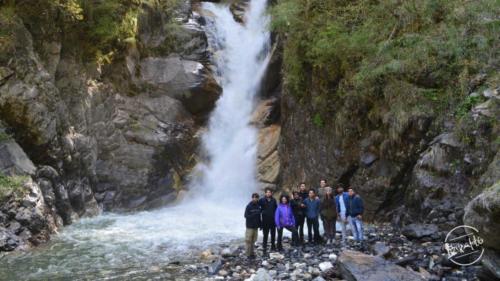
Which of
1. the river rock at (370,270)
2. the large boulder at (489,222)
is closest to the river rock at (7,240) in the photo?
the river rock at (370,270)

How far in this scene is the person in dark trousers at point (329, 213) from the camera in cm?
1241

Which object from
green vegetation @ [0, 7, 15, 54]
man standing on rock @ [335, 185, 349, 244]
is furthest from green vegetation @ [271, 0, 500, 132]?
green vegetation @ [0, 7, 15, 54]

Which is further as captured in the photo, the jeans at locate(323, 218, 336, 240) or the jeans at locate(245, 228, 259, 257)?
the jeans at locate(323, 218, 336, 240)

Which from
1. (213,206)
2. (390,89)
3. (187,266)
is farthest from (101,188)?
(390,89)

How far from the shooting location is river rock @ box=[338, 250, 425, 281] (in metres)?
8.38

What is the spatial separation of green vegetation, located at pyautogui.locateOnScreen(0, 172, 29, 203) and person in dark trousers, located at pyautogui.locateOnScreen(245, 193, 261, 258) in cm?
665

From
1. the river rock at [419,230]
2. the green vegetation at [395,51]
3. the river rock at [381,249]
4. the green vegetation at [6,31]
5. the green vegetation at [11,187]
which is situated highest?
the green vegetation at [6,31]

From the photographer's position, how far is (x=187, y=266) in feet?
35.5

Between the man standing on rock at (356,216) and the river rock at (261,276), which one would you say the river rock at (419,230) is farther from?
the river rock at (261,276)

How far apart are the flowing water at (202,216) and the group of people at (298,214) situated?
1931 millimetres

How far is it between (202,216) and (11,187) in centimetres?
738

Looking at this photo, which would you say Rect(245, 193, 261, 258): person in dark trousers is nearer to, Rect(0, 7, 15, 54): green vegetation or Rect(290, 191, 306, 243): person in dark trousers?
Rect(290, 191, 306, 243): person in dark trousers

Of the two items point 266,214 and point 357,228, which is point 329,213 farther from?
point 266,214

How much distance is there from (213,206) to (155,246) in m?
8.31
